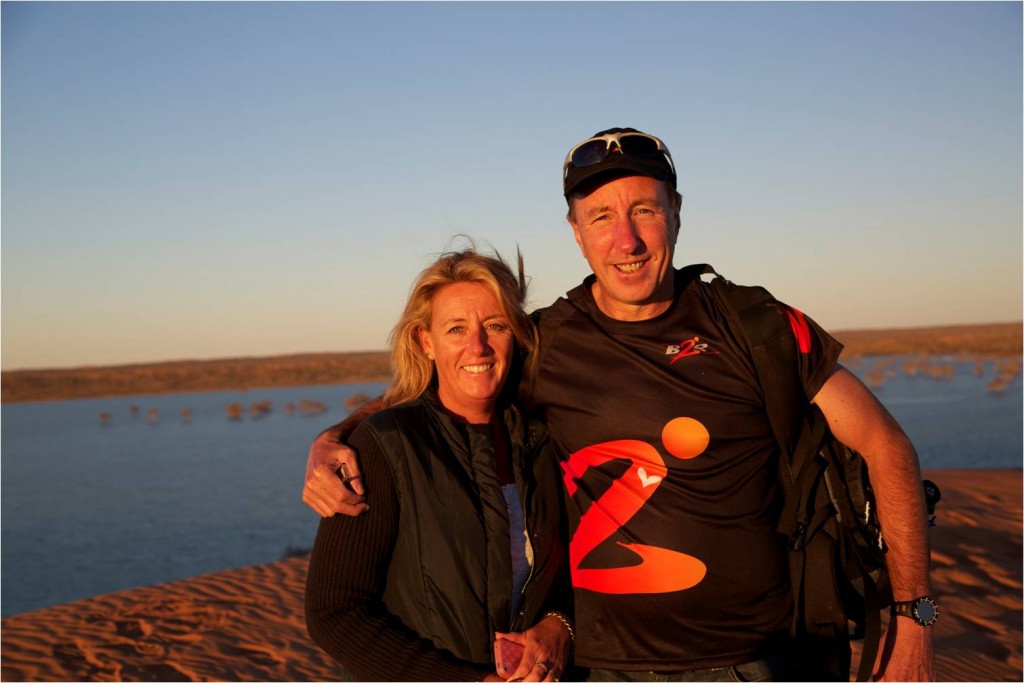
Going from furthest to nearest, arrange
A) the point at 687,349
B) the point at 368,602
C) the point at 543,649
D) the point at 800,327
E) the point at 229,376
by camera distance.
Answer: the point at 229,376
the point at 687,349
the point at 800,327
the point at 543,649
the point at 368,602

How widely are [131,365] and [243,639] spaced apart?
97735mm

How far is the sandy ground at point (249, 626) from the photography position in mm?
7414

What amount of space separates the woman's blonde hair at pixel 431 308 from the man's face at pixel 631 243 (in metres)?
0.30

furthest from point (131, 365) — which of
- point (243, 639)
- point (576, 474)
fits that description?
point (576, 474)

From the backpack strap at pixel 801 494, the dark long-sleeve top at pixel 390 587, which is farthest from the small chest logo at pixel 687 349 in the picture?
the dark long-sleeve top at pixel 390 587

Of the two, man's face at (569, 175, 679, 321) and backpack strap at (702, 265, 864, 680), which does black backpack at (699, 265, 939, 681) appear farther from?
man's face at (569, 175, 679, 321)

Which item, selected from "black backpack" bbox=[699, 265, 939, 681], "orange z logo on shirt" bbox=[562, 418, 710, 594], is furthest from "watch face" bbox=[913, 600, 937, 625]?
"orange z logo on shirt" bbox=[562, 418, 710, 594]

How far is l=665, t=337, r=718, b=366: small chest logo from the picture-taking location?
3.10 metres

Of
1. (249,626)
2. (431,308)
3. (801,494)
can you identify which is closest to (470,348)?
(431,308)

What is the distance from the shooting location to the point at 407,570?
2639 millimetres

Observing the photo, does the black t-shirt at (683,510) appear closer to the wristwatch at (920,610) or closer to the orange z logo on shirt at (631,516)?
the orange z logo on shirt at (631,516)

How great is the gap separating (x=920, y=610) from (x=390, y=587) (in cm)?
171

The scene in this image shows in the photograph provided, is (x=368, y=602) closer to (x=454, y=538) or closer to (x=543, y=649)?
(x=454, y=538)

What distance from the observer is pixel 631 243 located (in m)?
3.15
